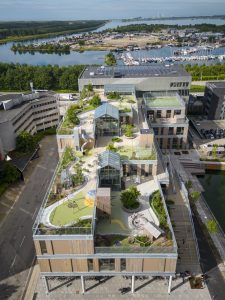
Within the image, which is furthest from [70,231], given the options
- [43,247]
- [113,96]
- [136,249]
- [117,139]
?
[113,96]

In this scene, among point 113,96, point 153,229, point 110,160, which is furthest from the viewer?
point 113,96

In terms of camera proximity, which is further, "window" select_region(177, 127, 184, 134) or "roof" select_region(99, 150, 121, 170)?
"window" select_region(177, 127, 184, 134)

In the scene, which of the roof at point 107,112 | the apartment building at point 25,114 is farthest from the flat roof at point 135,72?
the roof at point 107,112

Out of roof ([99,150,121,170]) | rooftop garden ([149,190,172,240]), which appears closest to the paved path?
rooftop garden ([149,190,172,240])

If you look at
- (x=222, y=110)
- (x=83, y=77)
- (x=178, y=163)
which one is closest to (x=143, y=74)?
(x=83, y=77)

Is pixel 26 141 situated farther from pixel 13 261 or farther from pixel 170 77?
pixel 170 77

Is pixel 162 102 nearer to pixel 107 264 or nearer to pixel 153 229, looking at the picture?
pixel 153 229

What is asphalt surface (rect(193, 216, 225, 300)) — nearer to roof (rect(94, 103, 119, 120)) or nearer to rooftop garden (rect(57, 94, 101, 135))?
roof (rect(94, 103, 119, 120))
